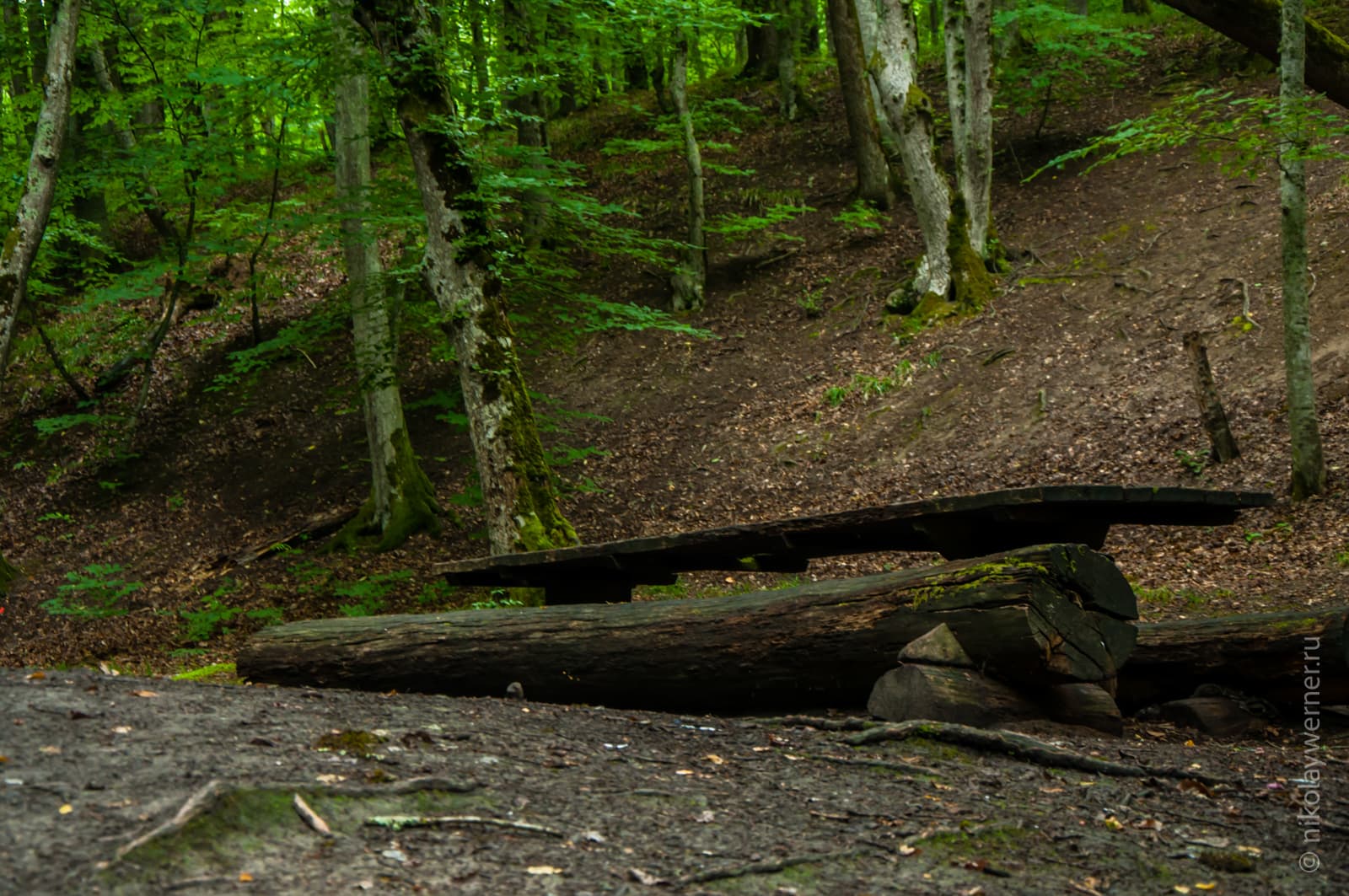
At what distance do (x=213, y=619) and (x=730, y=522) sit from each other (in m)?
6.06

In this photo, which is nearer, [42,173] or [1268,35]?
[1268,35]

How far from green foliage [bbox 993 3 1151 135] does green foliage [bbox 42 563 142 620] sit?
14570mm

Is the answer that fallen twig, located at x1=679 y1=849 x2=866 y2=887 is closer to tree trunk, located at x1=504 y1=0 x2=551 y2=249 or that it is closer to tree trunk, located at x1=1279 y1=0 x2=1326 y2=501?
tree trunk, located at x1=504 y1=0 x2=551 y2=249

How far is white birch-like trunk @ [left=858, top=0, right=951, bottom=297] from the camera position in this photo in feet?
51.7

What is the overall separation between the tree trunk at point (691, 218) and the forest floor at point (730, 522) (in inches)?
21.1

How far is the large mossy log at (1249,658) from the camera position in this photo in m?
5.53

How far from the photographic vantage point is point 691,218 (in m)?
18.7

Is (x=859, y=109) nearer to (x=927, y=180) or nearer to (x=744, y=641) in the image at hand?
(x=927, y=180)

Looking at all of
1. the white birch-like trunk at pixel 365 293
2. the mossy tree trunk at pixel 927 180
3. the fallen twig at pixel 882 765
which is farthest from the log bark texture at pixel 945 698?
the mossy tree trunk at pixel 927 180

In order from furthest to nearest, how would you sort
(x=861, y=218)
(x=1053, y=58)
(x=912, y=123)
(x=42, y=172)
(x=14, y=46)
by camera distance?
1. (x=1053, y=58)
2. (x=861, y=218)
3. (x=14, y=46)
4. (x=912, y=123)
5. (x=42, y=172)

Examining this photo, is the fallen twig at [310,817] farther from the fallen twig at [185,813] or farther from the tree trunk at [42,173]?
the tree trunk at [42,173]

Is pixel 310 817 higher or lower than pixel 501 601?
higher

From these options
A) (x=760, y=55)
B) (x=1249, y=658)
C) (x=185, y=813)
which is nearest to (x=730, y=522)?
(x=1249, y=658)

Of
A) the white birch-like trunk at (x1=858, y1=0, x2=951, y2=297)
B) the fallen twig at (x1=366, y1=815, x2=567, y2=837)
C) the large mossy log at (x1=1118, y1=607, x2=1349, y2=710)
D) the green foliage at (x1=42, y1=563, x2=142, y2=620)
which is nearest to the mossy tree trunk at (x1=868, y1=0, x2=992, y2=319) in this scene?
the white birch-like trunk at (x1=858, y1=0, x2=951, y2=297)
